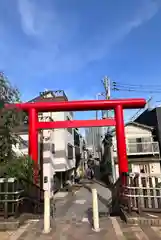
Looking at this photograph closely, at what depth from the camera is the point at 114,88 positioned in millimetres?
26562

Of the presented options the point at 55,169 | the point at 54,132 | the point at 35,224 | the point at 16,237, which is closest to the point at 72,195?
the point at 55,169

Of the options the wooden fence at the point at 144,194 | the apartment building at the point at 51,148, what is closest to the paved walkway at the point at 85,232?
the wooden fence at the point at 144,194

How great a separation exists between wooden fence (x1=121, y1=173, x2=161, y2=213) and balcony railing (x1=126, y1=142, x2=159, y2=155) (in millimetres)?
14560

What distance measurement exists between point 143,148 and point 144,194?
15.0m

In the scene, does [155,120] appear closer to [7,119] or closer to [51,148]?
[51,148]

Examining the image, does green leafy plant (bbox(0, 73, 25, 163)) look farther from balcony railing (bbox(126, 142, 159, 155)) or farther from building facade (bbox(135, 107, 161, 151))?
building facade (bbox(135, 107, 161, 151))

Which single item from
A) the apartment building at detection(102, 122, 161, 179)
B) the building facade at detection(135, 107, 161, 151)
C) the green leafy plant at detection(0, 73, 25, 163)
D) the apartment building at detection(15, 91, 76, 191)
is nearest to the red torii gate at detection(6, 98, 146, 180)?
the apartment building at detection(15, 91, 76, 191)

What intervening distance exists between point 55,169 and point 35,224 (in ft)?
43.2

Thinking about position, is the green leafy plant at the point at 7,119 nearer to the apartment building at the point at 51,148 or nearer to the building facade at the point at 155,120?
the apartment building at the point at 51,148

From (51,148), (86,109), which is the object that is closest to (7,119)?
(86,109)

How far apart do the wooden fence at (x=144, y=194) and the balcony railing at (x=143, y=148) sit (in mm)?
14560

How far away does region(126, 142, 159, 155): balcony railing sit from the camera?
789 inches

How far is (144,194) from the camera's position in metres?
5.84

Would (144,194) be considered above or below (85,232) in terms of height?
above
